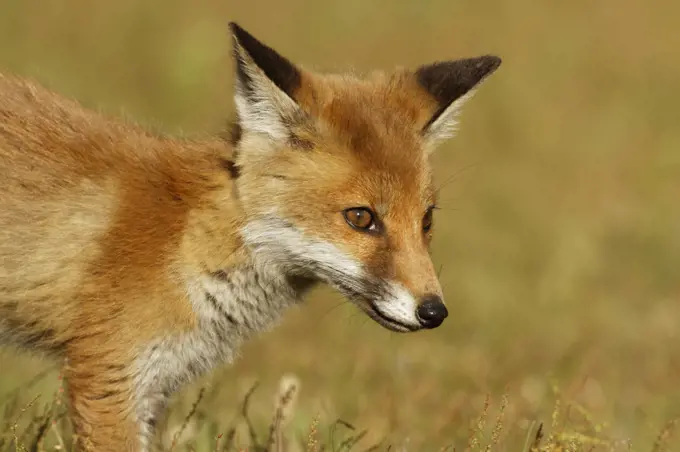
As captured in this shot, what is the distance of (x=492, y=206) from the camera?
11.8 m

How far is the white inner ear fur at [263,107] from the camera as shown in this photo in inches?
219

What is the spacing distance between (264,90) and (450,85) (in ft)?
3.73

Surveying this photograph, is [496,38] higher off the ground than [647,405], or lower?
higher

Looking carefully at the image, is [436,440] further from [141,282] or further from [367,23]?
[367,23]

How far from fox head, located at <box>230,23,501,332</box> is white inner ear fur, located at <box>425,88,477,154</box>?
0.16 meters

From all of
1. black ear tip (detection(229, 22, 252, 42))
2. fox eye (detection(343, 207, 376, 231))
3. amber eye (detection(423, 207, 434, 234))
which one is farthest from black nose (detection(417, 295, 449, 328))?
black ear tip (detection(229, 22, 252, 42))

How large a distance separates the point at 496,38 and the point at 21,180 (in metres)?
11.7

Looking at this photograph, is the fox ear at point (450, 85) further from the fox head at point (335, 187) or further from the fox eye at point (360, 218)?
the fox eye at point (360, 218)

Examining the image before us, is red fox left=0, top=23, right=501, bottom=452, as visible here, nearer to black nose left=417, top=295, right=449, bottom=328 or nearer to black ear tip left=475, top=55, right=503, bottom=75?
black nose left=417, top=295, right=449, bottom=328

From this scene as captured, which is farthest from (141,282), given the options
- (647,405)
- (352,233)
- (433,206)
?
(647,405)

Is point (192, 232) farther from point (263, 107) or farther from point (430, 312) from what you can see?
Result: point (430, 312)

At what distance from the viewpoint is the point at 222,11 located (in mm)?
16828

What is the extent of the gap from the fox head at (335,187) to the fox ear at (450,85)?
0.62 feet

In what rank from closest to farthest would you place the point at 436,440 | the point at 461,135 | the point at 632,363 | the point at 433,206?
the point at 433,206
the point at 436,440
the point at 632,363
the point at 461,135
